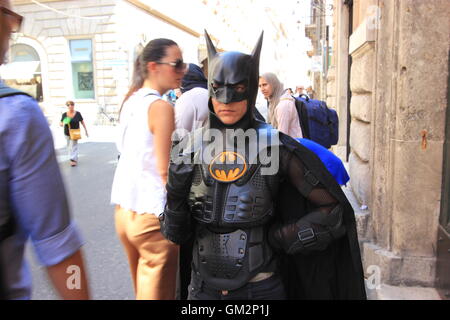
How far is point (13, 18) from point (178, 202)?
3.57 ft

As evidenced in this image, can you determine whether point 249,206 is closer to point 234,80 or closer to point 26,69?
point 234,80

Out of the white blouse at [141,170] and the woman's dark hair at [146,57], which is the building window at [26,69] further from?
the white blouse at [141,170]

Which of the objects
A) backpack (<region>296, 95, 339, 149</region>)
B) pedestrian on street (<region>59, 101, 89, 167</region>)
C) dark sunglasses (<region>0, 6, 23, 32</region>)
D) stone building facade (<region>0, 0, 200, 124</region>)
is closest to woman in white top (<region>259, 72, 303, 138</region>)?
backpack (<region>296, 95, 339, 149</region>)

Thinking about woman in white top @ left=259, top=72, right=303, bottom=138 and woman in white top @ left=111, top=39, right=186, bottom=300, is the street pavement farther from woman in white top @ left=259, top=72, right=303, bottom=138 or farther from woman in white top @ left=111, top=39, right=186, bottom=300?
woman in white top @ left=259, top=72, right=303, bottom=138

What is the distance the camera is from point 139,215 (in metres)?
2.39

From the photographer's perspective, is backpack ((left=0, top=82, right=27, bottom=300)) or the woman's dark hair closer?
backpack ((left=0, top=82, right=27, bottom=300))

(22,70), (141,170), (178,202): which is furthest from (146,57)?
(22,70)

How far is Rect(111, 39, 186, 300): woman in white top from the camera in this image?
2.38m

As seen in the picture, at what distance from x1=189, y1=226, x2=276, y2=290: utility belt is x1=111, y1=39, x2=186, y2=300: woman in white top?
18.6 inches

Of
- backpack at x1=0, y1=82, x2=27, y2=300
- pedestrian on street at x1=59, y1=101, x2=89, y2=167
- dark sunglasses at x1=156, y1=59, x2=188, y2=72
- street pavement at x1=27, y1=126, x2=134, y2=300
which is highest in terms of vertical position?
dark sunglasses at x1=156, y1=59, x2=188, y2=72

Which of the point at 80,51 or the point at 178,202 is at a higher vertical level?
the point at 80,51

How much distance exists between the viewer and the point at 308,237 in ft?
6.22

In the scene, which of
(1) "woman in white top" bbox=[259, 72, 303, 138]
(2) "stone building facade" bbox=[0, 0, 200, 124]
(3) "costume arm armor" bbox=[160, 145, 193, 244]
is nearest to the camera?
(3) "costume arm armor" bbox=[160, 145, 193, 244]
